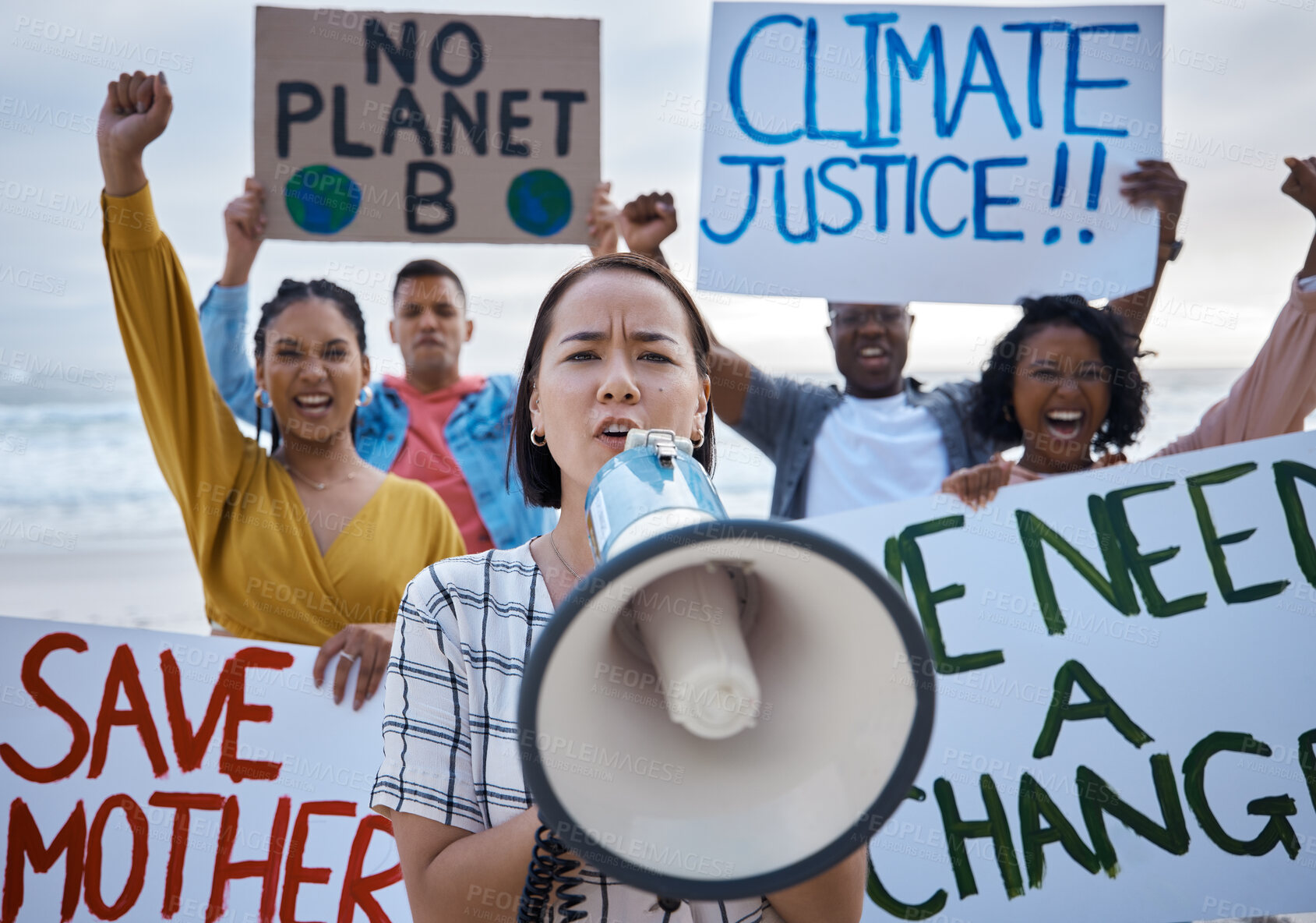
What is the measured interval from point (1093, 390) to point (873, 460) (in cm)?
69

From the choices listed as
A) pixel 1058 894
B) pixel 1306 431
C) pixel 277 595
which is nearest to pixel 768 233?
pixel 1306 431

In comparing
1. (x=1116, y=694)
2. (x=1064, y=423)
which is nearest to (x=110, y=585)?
(x=1064, y=423)

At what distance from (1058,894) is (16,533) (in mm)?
10925

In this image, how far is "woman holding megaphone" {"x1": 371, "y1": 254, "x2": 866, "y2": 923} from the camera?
4.29 ft

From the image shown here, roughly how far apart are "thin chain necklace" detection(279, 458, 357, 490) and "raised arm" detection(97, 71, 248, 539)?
0.20 metres

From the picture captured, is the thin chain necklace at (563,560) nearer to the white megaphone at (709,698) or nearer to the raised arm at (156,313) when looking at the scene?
the white megaphone at (709,698)

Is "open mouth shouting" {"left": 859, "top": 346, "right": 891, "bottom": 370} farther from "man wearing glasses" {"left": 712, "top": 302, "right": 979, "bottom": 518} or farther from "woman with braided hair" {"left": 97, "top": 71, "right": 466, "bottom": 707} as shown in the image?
"woman with braided hair" {"left": 97, "top": 71, "right": 466, "bottom": 707}

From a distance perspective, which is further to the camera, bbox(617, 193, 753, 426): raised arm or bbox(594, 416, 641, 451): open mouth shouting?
bbox(617, 193, 753, 426): raised arm

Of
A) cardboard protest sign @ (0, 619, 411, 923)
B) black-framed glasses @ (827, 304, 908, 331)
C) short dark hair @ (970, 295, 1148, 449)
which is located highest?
black-framed glasses @ (827, 304, 908, 331)

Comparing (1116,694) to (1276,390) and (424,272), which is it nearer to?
(1276,390)

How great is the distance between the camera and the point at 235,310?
315 cm

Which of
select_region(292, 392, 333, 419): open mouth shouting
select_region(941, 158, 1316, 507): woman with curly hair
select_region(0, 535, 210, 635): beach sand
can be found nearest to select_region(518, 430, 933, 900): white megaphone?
select_region(941, 158, 1316, 507): woman with curly hair

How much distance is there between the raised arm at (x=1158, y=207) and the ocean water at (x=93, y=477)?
652 centimetres

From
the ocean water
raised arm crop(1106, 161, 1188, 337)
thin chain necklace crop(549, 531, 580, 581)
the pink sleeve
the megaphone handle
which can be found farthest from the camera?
the ocean water
